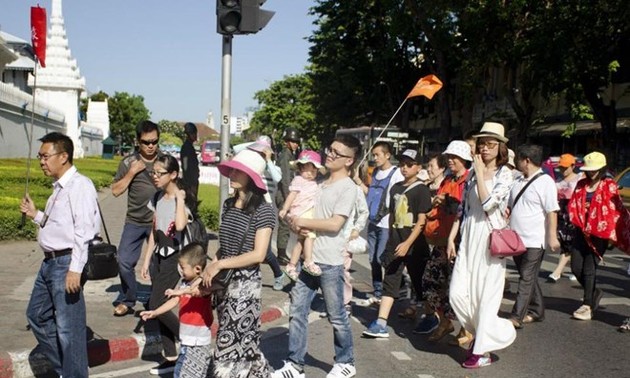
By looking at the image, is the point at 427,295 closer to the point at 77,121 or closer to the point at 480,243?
the point at 480,243

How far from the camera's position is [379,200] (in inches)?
360

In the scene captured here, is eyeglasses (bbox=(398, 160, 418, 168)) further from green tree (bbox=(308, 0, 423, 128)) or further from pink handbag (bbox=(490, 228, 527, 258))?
green tree (bbox=(308, 0, 423, 128))

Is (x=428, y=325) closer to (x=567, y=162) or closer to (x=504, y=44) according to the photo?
(x=567, y=162)

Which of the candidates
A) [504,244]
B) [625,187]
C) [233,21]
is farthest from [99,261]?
[625,187]

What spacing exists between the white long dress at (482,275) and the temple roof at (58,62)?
60.6 metres

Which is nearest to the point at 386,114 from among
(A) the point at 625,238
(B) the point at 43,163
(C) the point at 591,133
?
(C) the point at 591,133

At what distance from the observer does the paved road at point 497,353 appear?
6.63m

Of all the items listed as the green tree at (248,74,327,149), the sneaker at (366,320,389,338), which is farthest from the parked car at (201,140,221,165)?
the sneaker at (366,320,389,338)

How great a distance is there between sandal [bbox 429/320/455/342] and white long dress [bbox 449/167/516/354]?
732 mm

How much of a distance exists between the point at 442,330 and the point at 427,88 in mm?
5583

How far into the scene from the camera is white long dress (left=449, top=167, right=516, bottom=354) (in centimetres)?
659

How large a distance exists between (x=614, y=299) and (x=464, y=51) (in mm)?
23212

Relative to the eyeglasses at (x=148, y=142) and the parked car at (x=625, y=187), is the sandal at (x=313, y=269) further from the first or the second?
the parked car at (x=625, y=187)

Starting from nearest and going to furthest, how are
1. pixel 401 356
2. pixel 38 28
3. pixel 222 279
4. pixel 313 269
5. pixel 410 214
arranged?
pixel 222 279, pixel 313 269, pixel 401 356, pixel 410 214, pixel 38 28
